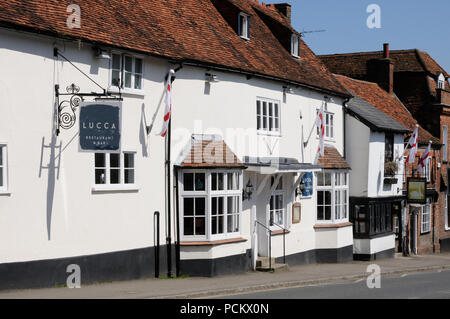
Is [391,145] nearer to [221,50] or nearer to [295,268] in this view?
[295,268]

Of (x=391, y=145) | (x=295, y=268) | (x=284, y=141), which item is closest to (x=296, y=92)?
(x=284, y=141)

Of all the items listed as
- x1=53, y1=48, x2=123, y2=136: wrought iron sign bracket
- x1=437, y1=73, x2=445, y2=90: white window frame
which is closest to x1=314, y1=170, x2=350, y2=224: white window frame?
x1=53, y1=48, x2=123, y2=136: wrought iron sign bracket

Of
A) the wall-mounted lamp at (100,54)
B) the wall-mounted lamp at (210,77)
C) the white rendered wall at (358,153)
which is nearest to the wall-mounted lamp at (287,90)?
the wall-mounted lamp at (210,77)

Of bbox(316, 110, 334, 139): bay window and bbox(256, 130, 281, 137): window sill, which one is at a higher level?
bbox(316, 110, 334, 139): bay window

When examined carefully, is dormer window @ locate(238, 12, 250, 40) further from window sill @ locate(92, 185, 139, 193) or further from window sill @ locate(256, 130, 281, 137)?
window sill @ locate(92, 185, 139, 193)

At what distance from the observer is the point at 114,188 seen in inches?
740

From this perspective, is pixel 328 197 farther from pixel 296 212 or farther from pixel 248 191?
pixel 248 191

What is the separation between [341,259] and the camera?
30.1m

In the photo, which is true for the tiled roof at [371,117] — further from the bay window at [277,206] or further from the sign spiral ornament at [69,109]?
the sign spiral ornament at [69,109]

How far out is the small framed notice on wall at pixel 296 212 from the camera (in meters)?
27.5

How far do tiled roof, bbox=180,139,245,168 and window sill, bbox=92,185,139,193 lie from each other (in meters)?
2.07

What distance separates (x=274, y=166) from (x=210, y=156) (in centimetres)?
308

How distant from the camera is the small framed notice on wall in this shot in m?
27.5

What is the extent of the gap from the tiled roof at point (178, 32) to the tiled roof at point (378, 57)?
12.8 m
